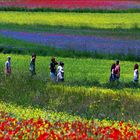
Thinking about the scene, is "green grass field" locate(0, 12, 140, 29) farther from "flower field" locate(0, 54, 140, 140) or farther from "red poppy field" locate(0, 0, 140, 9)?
"flower field" locate(0, 54, 140, 140)

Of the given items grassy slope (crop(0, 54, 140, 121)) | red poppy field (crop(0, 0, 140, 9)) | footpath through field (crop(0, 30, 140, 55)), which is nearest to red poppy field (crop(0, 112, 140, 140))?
grassy slope (crop(0, 54, 140, 121))

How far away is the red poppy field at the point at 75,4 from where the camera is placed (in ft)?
164

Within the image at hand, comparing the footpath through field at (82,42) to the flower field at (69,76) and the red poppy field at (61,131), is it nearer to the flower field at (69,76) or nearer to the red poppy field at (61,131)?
the flower field at (69,76)

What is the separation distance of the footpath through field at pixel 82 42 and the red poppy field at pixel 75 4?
33.6 feet

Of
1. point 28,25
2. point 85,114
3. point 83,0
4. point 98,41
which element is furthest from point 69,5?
point 85,114

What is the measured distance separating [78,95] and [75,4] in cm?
3220

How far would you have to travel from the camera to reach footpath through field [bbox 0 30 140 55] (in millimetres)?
32931

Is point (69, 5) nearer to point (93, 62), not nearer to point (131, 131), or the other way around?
point (93, 62)

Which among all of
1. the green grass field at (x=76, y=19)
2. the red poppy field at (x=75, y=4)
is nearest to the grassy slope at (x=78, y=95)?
the green grass field at (x=76, y=19)

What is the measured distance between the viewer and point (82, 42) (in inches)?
1387

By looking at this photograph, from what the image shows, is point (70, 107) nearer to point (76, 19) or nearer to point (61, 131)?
point (61, 131)

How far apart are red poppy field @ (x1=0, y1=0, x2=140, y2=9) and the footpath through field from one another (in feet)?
33.6

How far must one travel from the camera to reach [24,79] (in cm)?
2152

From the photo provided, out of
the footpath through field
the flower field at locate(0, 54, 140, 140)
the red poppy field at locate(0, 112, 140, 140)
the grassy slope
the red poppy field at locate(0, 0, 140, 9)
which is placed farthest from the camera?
the red poppy field at locate(0, 0, 140, 9)
